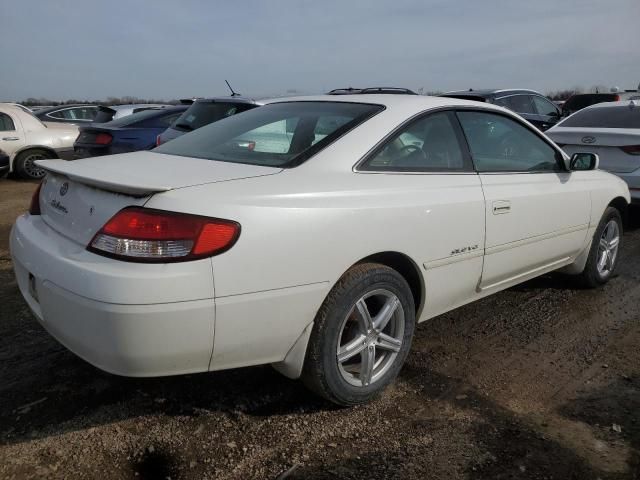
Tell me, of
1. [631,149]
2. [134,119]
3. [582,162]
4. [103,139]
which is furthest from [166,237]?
[134,119]

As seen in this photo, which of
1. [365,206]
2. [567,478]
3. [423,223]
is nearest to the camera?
[567,478]

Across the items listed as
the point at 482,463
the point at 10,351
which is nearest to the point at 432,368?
the point at 482,463

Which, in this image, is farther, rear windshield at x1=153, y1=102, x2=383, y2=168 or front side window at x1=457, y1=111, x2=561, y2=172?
front side window at x1=457, y1=111, x2=561, y2=172

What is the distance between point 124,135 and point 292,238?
7.29 metres

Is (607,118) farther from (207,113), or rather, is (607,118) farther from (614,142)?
(207,113)

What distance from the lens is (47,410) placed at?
108 inches

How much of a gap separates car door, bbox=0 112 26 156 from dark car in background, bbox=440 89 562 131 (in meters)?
7.61

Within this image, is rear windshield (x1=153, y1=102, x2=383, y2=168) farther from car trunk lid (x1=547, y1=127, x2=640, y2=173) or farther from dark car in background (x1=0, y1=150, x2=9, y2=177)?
dark car in background (x1=0, y1=150, x2=9, y2=177)

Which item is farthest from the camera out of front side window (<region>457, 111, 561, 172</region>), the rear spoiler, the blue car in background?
the blue car in background

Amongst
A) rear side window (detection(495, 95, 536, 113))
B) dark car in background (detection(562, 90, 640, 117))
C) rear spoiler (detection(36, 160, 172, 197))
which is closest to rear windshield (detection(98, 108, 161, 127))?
rear side window (detection(495, 95, 536, 113))

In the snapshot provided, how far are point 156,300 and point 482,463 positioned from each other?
1.51m

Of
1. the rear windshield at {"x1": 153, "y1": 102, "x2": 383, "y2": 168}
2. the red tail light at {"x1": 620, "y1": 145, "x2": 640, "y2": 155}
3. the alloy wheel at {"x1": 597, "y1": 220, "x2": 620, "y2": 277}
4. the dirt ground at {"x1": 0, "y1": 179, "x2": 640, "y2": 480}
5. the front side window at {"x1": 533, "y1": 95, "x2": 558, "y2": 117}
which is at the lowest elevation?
the dirt ground at {"x1": 0, "y1": 179, "x2": 640, "y2": 480}

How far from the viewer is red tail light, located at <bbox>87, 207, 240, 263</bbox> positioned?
2154 mm

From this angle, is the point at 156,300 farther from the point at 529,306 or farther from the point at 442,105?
the point at 529,306
